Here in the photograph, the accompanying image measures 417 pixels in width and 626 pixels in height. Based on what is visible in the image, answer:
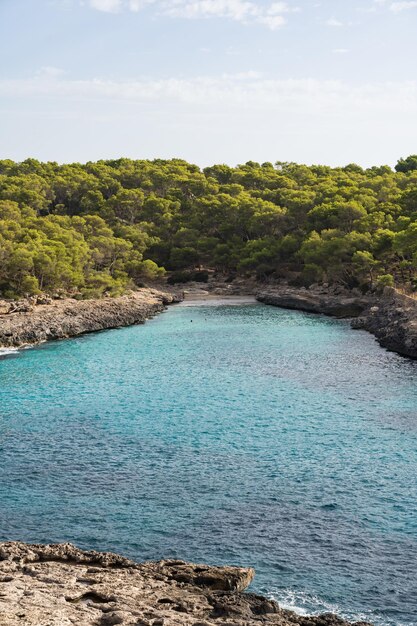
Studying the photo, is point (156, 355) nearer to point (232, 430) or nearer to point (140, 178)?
point (232, 430)

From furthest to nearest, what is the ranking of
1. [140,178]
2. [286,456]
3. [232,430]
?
[140,178] < [232,430] < [286,456]

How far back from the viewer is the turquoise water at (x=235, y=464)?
23.6m

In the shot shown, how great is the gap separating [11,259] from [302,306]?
107ft

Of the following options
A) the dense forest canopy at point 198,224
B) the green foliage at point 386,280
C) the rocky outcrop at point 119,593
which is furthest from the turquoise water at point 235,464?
the dense forest canopy at point 198,224

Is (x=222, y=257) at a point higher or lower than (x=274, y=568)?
higher

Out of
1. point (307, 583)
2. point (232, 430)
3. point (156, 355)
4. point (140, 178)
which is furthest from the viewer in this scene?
point (140, 178)

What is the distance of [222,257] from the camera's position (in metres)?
102

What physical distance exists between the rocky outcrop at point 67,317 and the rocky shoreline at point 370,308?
1585cm

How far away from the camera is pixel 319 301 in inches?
3263

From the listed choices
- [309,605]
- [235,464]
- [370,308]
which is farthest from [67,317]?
[309,605]

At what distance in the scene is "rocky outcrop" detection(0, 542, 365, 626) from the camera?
17.9 meters

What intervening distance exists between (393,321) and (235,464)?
35719 mm

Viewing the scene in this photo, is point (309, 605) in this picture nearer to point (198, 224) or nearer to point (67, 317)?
point (67, 317)

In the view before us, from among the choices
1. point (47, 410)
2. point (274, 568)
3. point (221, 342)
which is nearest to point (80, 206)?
point (221, 342)
